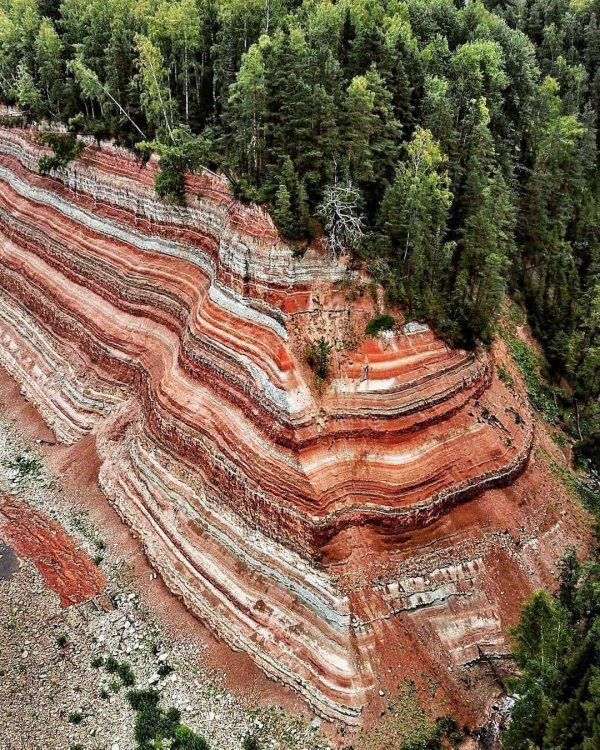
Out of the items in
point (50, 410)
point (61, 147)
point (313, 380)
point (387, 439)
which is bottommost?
point (50, 410)

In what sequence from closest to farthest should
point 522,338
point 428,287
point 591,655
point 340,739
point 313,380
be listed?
point 591,655
point 340,739
point 313,380
point 428,287
point 522,338

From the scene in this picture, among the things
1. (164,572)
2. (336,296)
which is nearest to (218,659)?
(164,572)

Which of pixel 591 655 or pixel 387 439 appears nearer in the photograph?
pixel 591 655

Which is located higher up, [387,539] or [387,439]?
[387,439]

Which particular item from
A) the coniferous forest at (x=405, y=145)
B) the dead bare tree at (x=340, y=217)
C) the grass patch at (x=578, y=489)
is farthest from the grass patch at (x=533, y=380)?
the dead bare tree at (x=340, y=217)

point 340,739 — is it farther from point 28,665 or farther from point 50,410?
point 50,410

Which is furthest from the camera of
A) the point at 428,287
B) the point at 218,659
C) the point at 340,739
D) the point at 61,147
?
the point at 61,147

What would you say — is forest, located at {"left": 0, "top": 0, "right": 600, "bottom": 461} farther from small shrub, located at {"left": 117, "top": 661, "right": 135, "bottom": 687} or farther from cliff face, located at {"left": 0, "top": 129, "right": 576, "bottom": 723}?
small shrub, located at {"left": 117, "top": 661, "right": 135, "bottom": 687}
